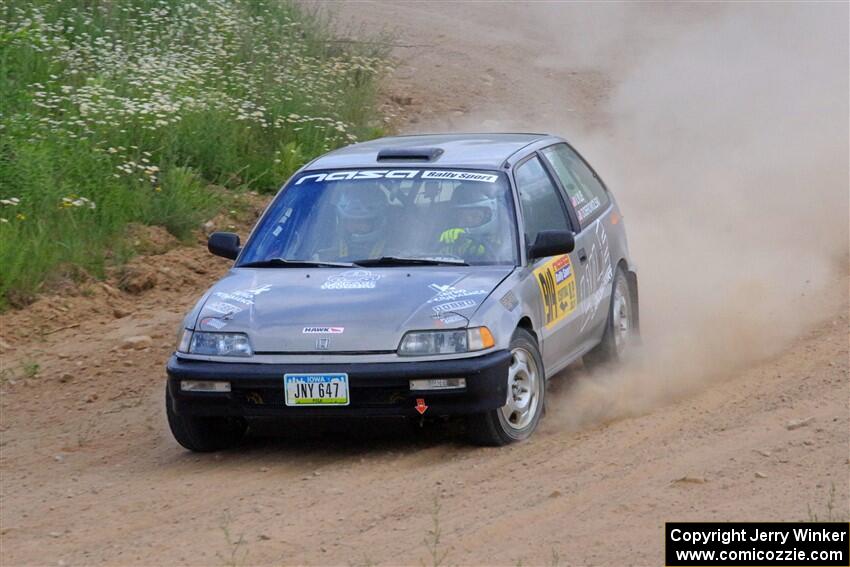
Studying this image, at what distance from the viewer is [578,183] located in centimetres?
965

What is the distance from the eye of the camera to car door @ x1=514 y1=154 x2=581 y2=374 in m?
8.32

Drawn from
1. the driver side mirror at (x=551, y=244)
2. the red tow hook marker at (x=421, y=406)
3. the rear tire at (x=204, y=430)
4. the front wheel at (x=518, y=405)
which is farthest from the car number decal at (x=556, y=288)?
the rear tire at (x=204, y=430)

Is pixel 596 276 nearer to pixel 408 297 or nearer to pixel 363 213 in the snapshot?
pixel 363 213

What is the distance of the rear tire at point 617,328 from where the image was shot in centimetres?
950

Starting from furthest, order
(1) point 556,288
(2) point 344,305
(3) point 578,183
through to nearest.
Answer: (3) point 578,183, (1) point 556,288, (2) point 344,305

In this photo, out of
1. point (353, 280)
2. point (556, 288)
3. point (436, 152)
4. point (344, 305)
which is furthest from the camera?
point (436, 152)

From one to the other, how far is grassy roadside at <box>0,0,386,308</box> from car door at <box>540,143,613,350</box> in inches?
165

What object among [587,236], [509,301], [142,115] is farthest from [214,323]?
[142,115]

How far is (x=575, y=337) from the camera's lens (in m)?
8.84

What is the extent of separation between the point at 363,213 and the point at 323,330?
116 centimetres

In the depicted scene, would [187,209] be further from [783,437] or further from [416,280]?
[783,437]

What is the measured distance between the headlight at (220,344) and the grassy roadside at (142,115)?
13.3 ft

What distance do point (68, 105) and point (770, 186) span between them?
7.03 m

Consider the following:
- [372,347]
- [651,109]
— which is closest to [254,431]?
[372,347]
